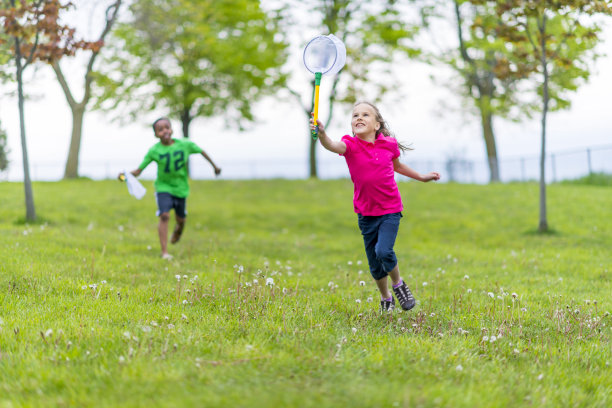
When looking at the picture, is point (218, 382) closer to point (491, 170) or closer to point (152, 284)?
point (152, 284)

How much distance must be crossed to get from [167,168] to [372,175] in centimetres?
525

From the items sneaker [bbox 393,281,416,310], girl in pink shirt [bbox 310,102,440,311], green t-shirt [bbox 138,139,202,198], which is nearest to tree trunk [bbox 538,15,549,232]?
green t-shirt [bbox 138,139,202,198]

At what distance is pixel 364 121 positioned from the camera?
5.97 metres

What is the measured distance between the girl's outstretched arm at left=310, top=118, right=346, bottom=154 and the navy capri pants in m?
0.90

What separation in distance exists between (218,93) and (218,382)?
3191cm

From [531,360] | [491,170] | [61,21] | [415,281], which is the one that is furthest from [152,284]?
[491,170]

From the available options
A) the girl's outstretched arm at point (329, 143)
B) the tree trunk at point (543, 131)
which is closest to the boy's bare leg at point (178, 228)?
the girl's outstretched arm at point (329, 143)

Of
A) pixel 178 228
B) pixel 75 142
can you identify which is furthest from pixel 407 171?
pixel 75 142

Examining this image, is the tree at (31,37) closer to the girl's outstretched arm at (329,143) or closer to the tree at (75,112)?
the girl's outstretched arm at (329,143)

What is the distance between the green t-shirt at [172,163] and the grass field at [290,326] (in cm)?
132

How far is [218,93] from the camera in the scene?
3416cm

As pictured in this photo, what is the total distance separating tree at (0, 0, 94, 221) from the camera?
42.6 ft

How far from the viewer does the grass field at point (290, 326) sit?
3770 millimetres

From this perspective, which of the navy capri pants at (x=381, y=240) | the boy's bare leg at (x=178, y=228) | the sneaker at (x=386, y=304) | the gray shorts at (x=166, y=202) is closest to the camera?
the navy capri pants at (x=381, y=240)
